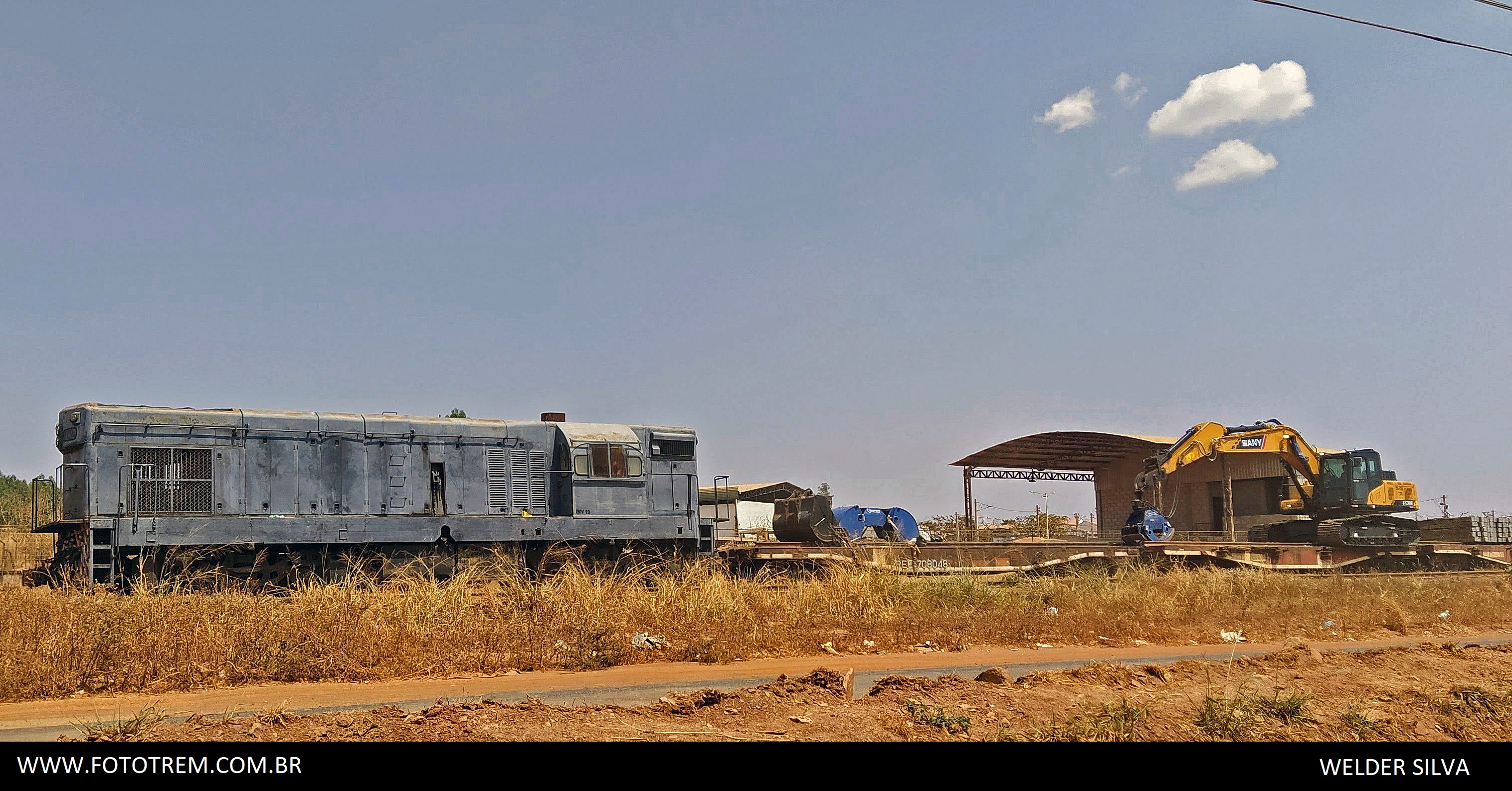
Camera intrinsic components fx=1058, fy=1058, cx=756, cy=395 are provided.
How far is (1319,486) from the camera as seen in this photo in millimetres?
28781

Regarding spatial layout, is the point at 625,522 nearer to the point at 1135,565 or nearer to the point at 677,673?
the point at 677,673

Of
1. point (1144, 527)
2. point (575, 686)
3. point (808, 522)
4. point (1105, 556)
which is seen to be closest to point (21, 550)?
point (808, 522)

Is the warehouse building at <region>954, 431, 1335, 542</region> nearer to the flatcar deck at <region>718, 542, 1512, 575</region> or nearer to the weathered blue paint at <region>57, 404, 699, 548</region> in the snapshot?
the flatcar deck at <region>718, 542, 1512, 575</region>

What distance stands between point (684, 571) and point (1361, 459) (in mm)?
20094

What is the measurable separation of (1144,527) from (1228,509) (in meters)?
8.55

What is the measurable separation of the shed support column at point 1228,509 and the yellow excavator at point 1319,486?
62.4 inches

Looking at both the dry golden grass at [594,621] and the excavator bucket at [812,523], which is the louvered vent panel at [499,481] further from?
the excavator bucket at [812,523]

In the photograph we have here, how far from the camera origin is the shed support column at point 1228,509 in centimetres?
3145

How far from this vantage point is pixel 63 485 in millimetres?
17109

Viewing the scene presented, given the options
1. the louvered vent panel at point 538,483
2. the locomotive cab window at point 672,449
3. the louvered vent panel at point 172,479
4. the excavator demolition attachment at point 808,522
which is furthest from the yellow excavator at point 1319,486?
the louvered vent panel at point 172,479

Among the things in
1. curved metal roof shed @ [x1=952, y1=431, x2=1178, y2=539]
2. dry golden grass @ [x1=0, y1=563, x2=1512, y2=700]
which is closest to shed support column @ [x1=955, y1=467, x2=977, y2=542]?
curved metal roof shed @ [x1=952, y1=431, x2=1178, y2=539]

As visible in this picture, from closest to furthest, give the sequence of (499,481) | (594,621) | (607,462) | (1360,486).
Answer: (594,621), (499,481), (607,462), (1360,486)

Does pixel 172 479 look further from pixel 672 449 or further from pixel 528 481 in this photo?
pixel 672 449
